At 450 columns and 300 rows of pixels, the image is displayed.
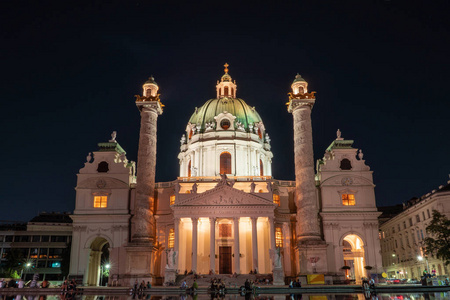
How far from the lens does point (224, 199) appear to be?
173ft

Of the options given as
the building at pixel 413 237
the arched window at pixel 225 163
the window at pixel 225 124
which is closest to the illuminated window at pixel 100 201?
the arched window at pixel 225 163

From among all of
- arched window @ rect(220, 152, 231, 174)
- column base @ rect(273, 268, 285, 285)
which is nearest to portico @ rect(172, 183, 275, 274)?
column base @ rect(273, 268, 285, 285)

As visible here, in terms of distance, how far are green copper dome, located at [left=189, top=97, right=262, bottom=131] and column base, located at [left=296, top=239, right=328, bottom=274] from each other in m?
26.1

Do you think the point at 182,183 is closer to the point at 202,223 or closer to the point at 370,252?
the point at 202,223

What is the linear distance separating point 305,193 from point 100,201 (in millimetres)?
27268

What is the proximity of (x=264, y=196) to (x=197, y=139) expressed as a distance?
19901mm

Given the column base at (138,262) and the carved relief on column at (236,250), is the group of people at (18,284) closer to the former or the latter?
the column base at (138,262)

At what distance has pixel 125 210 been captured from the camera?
185 feet

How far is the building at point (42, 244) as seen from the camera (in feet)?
272

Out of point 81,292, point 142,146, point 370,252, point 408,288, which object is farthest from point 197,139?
point 408,288

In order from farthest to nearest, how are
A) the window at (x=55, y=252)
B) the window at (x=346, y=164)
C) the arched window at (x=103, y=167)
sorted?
the window at (x=55, y=252) → the arched window at (x=103, y=167) → the window at (x=346, y=164)

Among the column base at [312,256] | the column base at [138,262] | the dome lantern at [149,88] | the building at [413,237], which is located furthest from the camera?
the dome lantern at [149,88]

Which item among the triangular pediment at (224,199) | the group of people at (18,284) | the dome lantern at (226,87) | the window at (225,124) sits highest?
the dome lantern at (226,87)

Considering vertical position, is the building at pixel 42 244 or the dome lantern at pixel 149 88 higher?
the dome lantern at pixel 149 88
